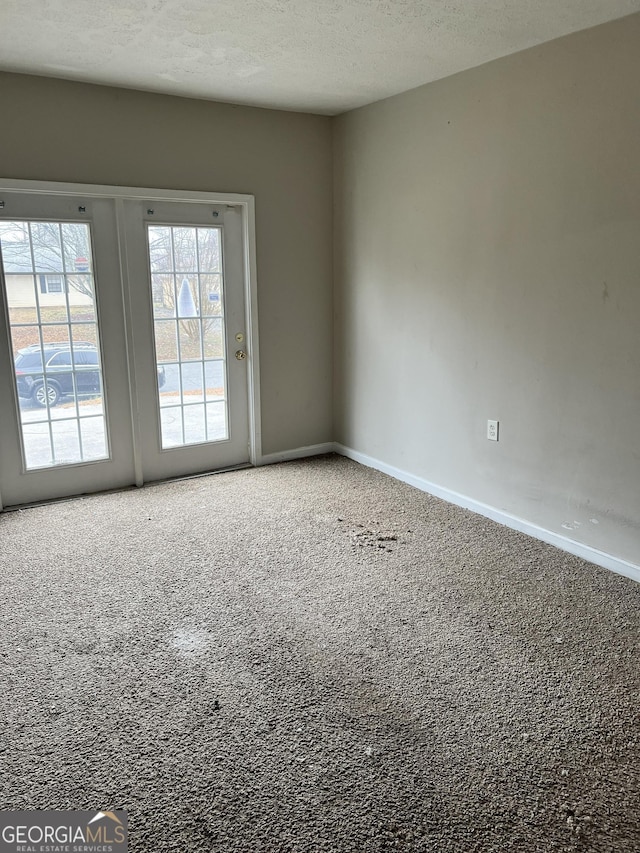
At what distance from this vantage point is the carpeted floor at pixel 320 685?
1717mm

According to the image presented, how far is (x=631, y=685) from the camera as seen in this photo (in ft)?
7.32

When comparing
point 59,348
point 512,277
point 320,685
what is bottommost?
point 320,685

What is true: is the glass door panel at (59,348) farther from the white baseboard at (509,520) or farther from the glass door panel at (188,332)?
the white baseboard at (509,520)

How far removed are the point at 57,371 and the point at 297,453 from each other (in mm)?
1857

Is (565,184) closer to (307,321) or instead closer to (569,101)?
(569,101)

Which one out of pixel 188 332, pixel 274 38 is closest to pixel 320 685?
pixel 188 332

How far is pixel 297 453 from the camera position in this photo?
4.90 meters

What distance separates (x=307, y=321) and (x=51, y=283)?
1800mm

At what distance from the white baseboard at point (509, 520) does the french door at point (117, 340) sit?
1041 millimetres

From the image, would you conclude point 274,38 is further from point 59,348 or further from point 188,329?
point 59,348

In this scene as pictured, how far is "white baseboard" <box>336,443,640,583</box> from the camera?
3.05 m

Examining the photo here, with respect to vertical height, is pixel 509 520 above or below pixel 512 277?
below

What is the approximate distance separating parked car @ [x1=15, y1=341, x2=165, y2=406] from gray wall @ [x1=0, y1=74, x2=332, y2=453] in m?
0.99

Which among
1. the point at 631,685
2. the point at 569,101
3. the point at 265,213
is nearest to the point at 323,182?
the point at 265,213
